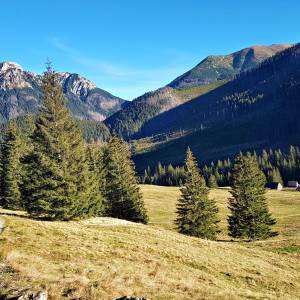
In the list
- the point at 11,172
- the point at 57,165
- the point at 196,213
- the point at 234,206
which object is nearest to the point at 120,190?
the point at 196,213

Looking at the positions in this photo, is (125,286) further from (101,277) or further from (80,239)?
(80,239)

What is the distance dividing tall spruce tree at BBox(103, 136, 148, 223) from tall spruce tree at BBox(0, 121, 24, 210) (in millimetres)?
14690

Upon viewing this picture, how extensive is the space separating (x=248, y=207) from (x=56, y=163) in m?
31.7

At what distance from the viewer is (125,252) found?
1081 inches

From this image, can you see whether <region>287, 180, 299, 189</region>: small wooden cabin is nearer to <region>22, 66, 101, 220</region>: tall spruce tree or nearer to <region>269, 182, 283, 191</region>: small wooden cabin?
<region>269, 182, 283, 191</region>: small wooden cabin

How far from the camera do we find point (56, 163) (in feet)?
132

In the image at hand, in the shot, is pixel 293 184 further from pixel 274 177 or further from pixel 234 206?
pixel 234 206

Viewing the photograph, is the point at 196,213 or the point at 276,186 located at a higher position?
the point at 196,213

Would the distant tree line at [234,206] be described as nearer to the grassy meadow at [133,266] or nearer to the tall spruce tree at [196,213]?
the tall spruce tree at [196,213]

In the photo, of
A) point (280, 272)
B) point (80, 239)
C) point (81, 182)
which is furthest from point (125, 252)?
point (81, 182)

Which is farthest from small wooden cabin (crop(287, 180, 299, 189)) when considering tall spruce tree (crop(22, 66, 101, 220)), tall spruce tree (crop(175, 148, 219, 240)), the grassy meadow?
tall spruce tree (crop(22, 66, 101, 220))

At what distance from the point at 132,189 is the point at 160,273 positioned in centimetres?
3504

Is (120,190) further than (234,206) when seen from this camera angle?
No

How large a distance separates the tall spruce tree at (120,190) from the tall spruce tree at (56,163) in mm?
14347
